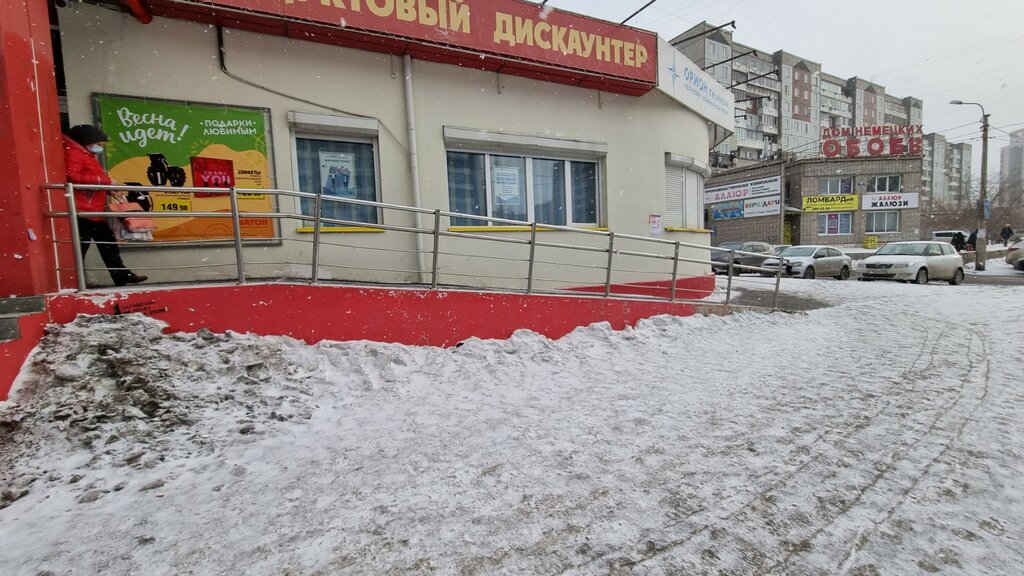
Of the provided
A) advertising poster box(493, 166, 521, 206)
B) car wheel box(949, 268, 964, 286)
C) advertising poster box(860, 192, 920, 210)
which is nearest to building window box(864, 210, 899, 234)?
advertising poster box(860, 192, 920, 210)

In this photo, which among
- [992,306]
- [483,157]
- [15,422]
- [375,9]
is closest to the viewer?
[15,422]

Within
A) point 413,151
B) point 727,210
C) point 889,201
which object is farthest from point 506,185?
point 889,201

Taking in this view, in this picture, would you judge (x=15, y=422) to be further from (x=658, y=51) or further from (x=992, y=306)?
(x=992, y=306)

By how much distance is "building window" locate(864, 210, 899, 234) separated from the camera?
3572cm

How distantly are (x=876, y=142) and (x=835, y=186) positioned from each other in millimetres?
4608

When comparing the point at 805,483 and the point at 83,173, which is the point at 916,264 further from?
the point at 83,173

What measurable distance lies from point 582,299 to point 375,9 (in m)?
4.66

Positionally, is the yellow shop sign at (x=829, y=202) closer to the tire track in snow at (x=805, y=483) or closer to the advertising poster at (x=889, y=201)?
the advertising poster at (x=889, y=201)

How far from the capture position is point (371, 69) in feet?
20.4

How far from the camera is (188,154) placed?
5.43 meters

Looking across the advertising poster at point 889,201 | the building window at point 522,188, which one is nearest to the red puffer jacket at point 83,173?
the building window at point 522,188

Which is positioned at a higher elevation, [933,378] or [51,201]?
[51,201]

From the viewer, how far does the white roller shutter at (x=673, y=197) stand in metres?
9.09

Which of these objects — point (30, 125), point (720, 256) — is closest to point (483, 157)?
point (30, 125)
